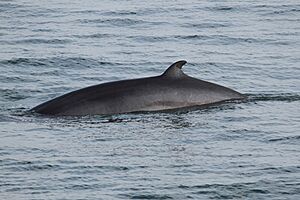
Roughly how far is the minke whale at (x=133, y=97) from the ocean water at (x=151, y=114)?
0.57 feet

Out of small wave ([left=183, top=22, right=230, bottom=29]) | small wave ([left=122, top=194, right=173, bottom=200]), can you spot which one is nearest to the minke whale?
small wave ([left=122, top=194, right=173, bottom=200])

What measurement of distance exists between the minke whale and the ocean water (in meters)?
0.17

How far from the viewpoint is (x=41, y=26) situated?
79.3 ft

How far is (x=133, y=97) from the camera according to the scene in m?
15.9

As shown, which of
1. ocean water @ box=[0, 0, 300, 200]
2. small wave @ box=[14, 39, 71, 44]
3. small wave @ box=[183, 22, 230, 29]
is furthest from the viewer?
small wave @ box=[183, 22, 230, 29]

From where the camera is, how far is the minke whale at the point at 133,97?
15.8m

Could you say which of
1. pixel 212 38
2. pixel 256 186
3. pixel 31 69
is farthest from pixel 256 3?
pixel 256 186

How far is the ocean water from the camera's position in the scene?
1276cm

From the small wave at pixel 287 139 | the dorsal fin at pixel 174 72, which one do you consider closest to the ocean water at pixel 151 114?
the small wave at pixel 287 139

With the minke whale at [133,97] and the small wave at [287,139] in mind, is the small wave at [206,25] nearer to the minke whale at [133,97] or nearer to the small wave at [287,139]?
the minke whale at [133,97]

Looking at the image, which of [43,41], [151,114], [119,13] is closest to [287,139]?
[151,114]

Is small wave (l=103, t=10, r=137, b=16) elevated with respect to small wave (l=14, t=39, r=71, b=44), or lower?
elevated

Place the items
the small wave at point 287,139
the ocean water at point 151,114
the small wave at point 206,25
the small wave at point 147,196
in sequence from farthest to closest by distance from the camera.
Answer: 1. the small wave at point 206,25
2. the small wave at point 287,139
3. the ocean water at point 151,114
4. the small wave at point 147,196

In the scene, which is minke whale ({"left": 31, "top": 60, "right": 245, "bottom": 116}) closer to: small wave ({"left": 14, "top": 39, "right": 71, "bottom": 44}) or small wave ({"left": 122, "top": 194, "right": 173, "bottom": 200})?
small wave ({"left": 122, "top": 194, "right": 173, "bottom": 200})
